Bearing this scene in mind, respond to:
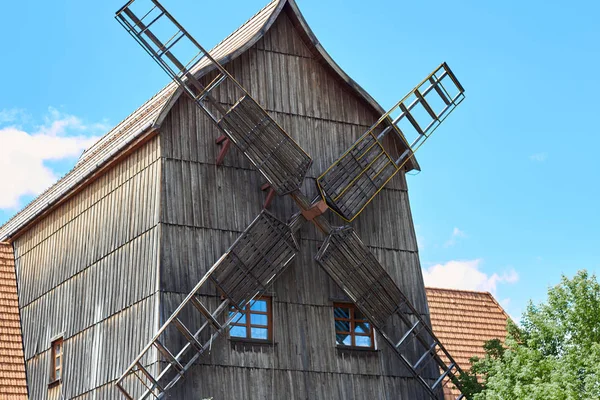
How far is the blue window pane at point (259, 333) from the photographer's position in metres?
21.2

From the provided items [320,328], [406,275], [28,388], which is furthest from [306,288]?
[28,388]

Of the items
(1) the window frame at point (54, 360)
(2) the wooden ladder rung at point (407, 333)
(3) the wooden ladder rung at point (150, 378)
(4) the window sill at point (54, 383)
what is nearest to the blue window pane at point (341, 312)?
(2) the wooden ladder rung at point (407, 333)

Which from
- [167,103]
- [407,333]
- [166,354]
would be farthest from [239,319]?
[167,103]

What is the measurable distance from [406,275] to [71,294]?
25.4ft

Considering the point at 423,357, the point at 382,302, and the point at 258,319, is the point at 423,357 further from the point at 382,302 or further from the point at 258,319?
the point at 258,319

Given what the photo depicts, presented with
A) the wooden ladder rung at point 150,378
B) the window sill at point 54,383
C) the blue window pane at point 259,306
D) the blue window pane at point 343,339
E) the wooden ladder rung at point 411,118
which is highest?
the wooden ladder rung at point 411,118

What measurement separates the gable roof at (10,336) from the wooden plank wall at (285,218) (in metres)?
6.01

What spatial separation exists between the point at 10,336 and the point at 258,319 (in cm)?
734

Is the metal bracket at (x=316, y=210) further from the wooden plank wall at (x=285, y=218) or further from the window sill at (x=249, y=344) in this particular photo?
the window sill at (x=249, y=344)

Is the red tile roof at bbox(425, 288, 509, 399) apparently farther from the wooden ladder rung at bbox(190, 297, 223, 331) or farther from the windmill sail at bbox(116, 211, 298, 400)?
the wooden ladder rung at bbox(190, 297, 223, 331)

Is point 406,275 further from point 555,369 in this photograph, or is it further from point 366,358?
point 555,369

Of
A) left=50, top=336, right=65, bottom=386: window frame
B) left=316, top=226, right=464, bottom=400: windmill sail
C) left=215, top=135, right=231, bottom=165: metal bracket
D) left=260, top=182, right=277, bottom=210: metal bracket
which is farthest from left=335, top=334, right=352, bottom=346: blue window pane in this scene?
left=50, top=336, right=65, bottom=386: window frame

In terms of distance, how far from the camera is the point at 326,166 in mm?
23266

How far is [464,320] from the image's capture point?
30.1 metres
